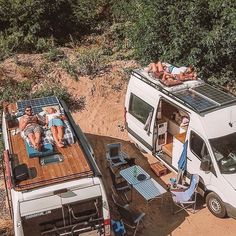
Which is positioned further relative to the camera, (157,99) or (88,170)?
(157,99)

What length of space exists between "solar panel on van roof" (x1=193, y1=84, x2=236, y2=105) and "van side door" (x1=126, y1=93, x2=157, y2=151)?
1326 mm

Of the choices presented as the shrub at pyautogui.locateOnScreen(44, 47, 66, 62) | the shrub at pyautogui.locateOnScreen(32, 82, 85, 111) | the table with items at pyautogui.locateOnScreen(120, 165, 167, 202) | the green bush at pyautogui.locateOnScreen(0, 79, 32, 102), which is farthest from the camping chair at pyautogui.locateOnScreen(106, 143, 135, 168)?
the shrub at pyautogui.locateOnScreen(44, 47, 66, 62)

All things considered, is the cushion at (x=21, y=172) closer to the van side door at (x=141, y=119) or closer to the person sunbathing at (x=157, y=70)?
the van side door at (x=141, y=119)

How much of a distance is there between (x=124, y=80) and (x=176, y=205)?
240 inches

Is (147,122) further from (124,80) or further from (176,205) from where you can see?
(124,80)

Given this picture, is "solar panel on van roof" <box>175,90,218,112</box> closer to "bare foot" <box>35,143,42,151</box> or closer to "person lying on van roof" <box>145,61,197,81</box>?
"person lying on van roof" <box>145,61,197,81</box>

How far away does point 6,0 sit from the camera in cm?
1753

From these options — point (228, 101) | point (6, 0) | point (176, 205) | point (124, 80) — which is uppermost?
point (6, 0)

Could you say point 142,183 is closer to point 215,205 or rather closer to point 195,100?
point 215,205

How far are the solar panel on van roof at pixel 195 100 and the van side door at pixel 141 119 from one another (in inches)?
34.4

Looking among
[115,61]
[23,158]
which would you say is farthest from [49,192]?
[115,61]

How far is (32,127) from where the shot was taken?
10086 millimetres

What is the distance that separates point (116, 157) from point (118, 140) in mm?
1677

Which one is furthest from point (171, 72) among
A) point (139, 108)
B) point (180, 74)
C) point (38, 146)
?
point (38, 146)
